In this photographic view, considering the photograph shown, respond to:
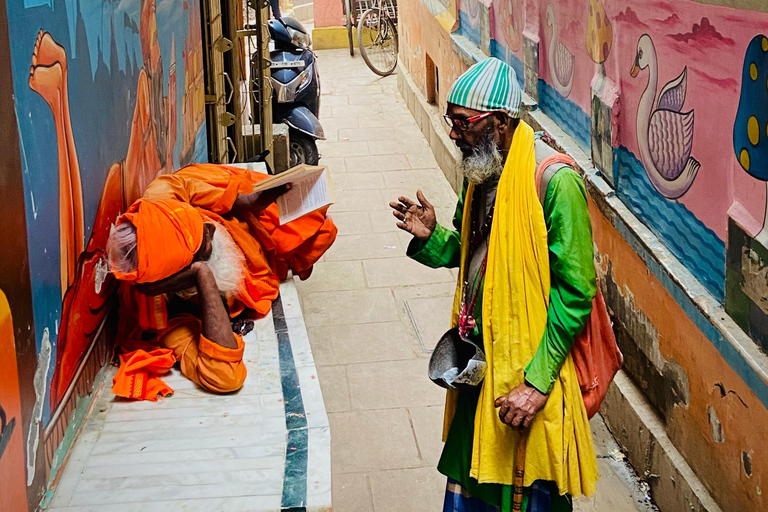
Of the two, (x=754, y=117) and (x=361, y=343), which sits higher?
(x=754, y=117)

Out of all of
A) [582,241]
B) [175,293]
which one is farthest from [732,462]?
[175,293]

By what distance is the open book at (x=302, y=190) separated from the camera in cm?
470

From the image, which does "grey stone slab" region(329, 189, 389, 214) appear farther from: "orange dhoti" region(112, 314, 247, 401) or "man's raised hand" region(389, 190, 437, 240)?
"man's raised hand" region(389, 190, 437, 240)

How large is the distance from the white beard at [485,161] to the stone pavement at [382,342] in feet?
6.40

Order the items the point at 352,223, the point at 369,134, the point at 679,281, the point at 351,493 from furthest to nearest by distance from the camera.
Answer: the point at 369,134
the point at 352,223
the point at 351,493
the point at 679,281

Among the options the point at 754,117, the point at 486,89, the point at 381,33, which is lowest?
the point at 381,33

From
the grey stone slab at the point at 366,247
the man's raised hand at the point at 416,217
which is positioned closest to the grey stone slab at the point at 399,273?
the grey stone slab at the point at 366,247

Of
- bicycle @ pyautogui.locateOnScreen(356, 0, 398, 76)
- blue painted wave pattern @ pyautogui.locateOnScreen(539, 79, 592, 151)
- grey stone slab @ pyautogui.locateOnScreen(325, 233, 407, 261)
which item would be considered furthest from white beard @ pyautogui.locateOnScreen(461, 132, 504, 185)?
bicycle @ pyautogui.locateOnScreen(356, 0, 398, 76)

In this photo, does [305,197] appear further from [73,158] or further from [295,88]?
[295,88]

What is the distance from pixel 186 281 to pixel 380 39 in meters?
12.9

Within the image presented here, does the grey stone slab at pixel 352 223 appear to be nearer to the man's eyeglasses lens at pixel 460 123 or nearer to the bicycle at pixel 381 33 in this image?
the man's eyeglasses lens at pixel 460 123

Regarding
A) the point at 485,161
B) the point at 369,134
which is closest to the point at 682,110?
the point at 485,161

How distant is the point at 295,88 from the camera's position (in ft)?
30.8

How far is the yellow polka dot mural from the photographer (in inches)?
121
